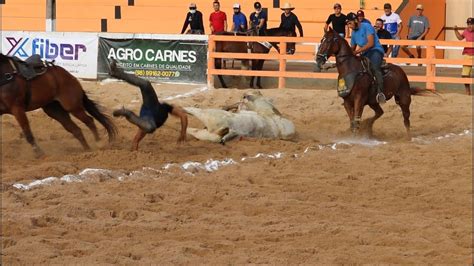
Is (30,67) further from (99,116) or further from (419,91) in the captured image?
(419,91)

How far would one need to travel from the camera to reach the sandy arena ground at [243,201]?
8117mm

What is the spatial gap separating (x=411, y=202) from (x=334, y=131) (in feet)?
20.6

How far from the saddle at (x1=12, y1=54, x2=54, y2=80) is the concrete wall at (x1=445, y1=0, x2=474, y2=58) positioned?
63.3 feet

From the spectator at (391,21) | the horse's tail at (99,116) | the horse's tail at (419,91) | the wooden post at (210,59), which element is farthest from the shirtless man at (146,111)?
the spectator at (391,21)

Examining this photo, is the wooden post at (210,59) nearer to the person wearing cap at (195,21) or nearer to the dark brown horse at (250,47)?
the dark brown horse at (250,47)

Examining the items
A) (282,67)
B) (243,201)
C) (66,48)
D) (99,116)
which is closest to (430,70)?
(282,67)

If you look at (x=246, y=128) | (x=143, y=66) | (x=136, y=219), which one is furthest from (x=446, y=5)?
(x=136, y=219)

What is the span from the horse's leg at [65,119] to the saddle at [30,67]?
0.64 metres

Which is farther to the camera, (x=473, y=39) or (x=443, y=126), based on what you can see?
(x=473, y=39)

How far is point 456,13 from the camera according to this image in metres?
30.9

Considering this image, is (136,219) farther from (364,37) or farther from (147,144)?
(364,37)

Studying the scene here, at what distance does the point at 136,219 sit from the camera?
932cm

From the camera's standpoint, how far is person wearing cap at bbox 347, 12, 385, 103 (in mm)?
16344

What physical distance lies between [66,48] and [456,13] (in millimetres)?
13113
